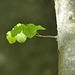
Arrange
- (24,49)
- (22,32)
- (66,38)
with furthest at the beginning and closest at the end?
1. (24,49)
2. (22,32)
3. (66,38)

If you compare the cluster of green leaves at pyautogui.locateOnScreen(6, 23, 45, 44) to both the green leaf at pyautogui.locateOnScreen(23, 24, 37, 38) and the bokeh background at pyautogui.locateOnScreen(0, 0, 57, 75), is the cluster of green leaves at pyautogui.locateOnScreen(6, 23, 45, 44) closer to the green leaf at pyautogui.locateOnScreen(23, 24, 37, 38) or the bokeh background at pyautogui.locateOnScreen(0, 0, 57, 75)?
the green leaf at pyautogui.locateOnScreen(23, 24, 37, 38)

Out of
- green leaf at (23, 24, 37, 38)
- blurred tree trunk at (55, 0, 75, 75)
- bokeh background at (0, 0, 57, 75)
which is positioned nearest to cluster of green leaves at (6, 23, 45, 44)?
green leaf at (23, 24, 37, 38)

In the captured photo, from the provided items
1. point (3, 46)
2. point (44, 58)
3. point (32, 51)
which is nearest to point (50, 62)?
point (44, 58)

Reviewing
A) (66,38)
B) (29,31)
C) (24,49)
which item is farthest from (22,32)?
(24,49)

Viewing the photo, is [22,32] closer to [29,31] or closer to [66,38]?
[29,31]

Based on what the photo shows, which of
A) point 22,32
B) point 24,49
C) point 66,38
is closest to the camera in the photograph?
point 66,38

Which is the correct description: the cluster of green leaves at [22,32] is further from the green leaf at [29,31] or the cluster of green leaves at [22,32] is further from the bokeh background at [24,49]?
the bokeh background at [24,49]
